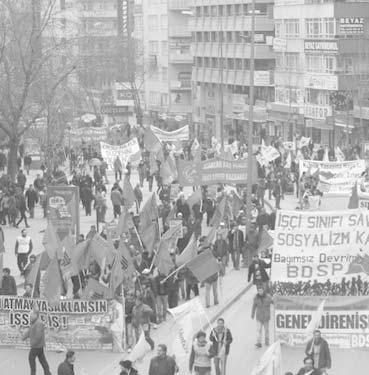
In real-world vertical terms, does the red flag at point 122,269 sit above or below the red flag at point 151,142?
above

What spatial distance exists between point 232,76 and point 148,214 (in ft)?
198

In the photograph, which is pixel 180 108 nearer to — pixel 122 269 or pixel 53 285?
pixel 122 269

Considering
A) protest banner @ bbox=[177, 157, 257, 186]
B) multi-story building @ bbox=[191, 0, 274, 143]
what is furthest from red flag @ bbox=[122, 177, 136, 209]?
multi-story building @ bbox=[191, 0, 274, 143]

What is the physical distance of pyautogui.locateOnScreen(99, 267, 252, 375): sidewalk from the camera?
2088 cm

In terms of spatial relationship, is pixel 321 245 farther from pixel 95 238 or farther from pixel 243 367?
pixel 95 238

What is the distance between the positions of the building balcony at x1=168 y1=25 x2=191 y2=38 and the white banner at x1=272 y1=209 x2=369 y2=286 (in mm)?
83585

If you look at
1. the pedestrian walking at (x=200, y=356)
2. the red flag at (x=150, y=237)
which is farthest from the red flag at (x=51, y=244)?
the pedestrian walking at (x=200, y=356)

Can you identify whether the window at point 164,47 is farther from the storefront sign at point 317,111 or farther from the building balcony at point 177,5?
the storefront sign at point 317,111

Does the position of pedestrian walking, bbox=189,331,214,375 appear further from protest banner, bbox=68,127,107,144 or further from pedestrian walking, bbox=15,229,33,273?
protest banner, bbox=68,127,107,144

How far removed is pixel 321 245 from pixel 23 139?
140 feet

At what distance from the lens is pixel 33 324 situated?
66.9 ft

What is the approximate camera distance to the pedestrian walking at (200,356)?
18.7m

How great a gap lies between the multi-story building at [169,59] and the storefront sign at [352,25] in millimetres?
26610

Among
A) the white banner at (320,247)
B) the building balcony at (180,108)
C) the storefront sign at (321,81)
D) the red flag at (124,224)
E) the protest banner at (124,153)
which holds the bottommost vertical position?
the building balcony at (180,108)
